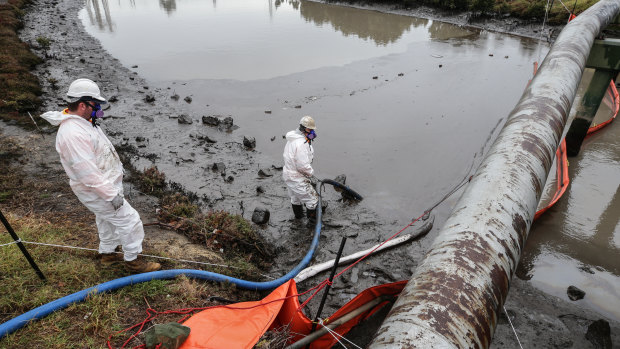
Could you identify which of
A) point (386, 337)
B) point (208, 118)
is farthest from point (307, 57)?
point (386, 337)

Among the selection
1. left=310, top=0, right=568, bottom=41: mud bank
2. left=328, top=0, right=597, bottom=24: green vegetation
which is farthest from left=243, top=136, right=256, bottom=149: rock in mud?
left=328, top=0, right=597, bottom=24: green vegetation

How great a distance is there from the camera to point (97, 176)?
3426 millimetres

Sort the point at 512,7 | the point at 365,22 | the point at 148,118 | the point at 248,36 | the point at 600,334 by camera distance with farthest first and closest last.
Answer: the point at 365,22, the point at 512,7, the point at 248,36, the point at 148,118, the point at 600,334

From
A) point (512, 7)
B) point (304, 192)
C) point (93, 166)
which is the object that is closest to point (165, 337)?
point (93, 166)

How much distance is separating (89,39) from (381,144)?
66.9 feet

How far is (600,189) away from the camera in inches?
294

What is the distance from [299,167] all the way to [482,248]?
350cm

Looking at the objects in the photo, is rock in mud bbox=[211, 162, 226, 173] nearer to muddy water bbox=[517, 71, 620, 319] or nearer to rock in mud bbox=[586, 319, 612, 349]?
muddy water bbox=[517, 71, 620, 319]

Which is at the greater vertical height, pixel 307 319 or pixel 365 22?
pixel 365 22

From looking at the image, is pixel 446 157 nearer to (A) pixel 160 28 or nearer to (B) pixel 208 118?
(B) pixel 208 118

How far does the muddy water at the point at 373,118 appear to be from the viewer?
6.23m

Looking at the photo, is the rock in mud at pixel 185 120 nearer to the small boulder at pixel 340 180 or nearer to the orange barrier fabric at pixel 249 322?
the small boulder at pixel 340 180

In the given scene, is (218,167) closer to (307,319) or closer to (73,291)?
(73,291)

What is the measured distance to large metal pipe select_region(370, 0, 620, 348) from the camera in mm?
2096
